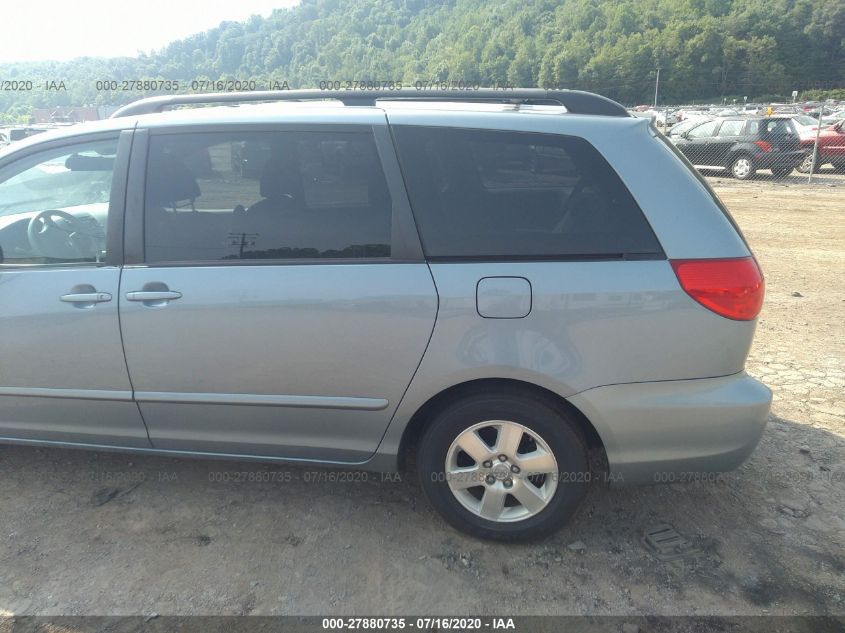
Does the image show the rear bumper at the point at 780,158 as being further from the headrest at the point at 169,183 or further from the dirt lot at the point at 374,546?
the headrest at the point at 169,183

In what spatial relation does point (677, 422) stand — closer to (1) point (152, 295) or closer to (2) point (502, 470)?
(2) point (502, 470)

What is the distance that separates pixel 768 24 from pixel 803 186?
243ft

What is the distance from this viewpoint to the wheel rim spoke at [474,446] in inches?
93.7

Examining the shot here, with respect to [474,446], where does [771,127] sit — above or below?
above


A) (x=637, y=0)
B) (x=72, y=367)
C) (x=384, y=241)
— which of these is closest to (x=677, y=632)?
(x=384, y=241)

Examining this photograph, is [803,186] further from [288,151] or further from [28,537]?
[28,537]

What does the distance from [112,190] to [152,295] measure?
52cm

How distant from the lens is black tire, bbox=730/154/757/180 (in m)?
14.7

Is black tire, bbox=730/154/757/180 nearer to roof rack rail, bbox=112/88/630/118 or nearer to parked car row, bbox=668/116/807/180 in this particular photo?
parked car row, bbox=668/116/807/180

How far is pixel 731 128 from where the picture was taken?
1497cm

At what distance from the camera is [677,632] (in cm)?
207

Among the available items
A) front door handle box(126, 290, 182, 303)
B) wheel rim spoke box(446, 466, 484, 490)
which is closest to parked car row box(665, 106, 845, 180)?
wheel rim spoke box(446, 466, 484, 490)

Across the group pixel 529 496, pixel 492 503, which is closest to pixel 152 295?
pixel 492 503

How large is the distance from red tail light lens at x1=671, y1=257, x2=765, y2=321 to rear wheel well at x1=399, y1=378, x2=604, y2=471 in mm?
628
